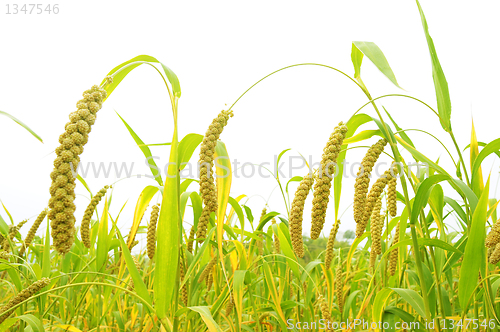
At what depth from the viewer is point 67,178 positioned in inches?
23.5

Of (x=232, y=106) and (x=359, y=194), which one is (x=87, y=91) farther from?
(x=359, y=194)

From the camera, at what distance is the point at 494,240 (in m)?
0.87

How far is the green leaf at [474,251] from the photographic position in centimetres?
87

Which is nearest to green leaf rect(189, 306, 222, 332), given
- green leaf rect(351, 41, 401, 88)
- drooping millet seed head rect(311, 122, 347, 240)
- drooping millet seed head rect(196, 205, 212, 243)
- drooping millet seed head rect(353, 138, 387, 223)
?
drooping millet seed head rect(196, 205, 212, 243)

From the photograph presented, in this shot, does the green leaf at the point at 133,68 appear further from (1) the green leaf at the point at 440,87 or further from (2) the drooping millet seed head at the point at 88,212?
(1) the green leaf at the point at 440,87

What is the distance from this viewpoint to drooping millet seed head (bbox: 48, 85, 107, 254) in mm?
581

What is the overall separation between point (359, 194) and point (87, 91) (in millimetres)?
738

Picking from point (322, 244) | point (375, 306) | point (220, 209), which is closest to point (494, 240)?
point (375, 306)

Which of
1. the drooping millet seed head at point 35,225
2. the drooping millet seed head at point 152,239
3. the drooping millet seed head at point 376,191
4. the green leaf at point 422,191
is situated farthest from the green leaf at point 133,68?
the drooping millet seed head at point 35,225

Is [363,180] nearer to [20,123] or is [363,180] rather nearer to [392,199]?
[392,199]

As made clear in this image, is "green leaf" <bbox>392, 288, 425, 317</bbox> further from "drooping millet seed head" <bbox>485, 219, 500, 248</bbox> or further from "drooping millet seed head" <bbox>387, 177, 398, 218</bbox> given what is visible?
"drooping millet seed head" <bbox>485, 219, 500, 248</bbox>

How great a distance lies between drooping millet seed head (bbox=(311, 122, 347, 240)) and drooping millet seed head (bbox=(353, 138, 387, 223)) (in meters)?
0.14

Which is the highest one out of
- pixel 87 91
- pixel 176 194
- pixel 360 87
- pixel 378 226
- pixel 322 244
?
pixel 360 87

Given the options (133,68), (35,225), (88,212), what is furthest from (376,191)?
(35,225)
